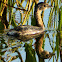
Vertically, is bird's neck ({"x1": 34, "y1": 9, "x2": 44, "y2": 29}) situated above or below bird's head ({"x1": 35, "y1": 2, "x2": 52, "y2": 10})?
below

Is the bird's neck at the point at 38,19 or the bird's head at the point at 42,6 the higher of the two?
the bird's head at the point at 42,6

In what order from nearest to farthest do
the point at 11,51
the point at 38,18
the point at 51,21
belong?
the point at 11,51
the point at 51,21
the point at 38,18

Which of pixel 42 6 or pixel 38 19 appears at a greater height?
pixel 42 6

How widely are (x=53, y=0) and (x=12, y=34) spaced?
62 centimetres

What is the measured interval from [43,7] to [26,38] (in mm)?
553

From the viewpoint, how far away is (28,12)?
1381 mm

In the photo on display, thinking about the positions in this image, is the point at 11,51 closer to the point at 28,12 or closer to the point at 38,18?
the point at 28,12

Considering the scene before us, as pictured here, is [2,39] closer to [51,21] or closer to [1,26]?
[1,26]

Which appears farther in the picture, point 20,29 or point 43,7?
point 43,7

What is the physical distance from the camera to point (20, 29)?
1.25 meters

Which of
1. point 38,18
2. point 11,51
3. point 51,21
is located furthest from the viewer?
point 38,18

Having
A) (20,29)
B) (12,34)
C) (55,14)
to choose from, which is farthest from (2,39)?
(55,14)

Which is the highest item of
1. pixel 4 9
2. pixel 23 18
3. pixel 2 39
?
pixel 4 9

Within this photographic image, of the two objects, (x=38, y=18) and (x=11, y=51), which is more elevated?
(x=38, y=18)
